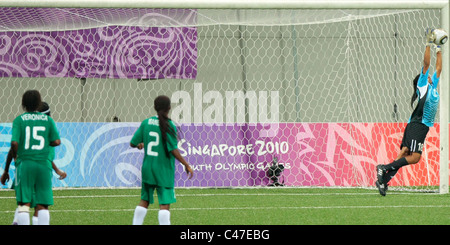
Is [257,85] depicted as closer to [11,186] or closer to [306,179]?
[306,179]

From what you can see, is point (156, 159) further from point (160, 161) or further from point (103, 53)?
point (103, 53)

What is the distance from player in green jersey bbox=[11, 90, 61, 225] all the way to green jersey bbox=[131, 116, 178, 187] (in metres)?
0.82

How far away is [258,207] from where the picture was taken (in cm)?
879

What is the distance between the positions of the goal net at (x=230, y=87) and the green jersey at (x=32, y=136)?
194 inches

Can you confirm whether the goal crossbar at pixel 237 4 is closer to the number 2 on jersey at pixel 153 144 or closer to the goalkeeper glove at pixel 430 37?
the goalkeeper glove at pixel 430 37

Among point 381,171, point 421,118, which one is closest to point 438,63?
point 421,118

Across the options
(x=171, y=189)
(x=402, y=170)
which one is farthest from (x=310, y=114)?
(x=171, y=189)

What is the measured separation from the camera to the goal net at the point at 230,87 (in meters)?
11.9

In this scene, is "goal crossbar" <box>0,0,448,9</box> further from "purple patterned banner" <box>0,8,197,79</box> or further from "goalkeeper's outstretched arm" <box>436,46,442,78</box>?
"purple patterned banner" <box>0,8,197,79</box>

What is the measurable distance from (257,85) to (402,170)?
9.75 feet

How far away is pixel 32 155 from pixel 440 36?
19.7ft

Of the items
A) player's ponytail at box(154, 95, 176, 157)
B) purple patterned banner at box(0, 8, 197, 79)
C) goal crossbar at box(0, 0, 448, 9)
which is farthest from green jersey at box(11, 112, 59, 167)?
purple patterned banner at box(0, 8, 197, 79)

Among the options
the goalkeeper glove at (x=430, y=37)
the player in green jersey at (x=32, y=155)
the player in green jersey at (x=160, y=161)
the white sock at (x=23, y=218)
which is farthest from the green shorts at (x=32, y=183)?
the goalkeeper glove at (x=430, y=37)

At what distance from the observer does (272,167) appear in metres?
12.2
